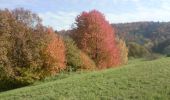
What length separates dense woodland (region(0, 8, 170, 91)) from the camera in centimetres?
4175

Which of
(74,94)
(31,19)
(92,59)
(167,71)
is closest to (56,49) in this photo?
(31,19)

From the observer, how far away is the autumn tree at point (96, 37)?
57.2 metres

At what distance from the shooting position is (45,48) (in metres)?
44.8

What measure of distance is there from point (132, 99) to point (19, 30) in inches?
988

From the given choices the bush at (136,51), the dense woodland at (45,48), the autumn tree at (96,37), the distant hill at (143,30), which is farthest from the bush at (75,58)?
the distant hill at (143,30)

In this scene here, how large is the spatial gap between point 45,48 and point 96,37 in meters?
14.0

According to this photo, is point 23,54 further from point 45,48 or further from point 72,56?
point 72,56

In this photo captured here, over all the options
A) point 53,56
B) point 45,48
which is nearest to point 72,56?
point 53,56

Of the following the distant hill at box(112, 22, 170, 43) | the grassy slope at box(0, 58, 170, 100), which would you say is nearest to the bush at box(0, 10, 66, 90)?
the grassy slope at box(0, 58, 170, 100)

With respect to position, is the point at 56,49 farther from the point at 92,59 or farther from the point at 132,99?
the point at 132,99

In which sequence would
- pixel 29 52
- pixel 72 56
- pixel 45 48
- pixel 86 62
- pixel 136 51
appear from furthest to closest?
pixel 136 51 < pixel 86 62 < pixel 72 56 < pixel 45 48 < pixel 29 52

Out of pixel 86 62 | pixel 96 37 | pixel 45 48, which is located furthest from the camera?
pixel 96 37

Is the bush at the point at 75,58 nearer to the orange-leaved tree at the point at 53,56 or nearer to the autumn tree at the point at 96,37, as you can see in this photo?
the autumn tree at the point at 96,37

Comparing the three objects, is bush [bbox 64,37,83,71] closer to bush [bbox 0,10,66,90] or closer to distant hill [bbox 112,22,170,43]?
bush [bbox 0,10,66,90]
